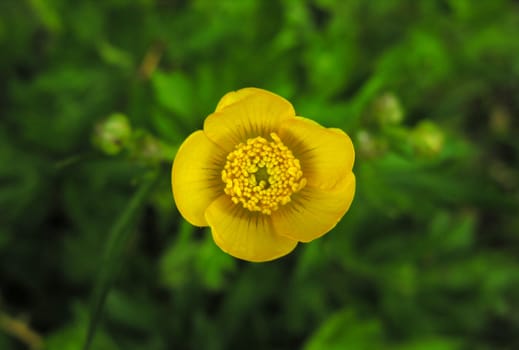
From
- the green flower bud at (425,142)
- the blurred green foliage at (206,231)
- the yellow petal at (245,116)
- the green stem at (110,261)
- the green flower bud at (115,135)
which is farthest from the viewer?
the blurred green foliage at (206,231)

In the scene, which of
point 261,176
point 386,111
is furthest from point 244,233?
point 386,111

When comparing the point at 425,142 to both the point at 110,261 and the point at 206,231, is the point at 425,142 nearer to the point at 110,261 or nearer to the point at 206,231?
the point at 206,231

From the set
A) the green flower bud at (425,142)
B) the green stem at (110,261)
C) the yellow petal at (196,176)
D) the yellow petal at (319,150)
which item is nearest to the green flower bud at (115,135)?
the green stem at (110,261)

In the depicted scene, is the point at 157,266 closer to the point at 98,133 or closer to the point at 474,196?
the point at 98,133

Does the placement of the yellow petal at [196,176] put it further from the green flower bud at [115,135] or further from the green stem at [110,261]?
the green flower bud at [115,135]

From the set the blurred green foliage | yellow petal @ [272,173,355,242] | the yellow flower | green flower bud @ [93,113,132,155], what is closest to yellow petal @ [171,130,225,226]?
the yellow flower

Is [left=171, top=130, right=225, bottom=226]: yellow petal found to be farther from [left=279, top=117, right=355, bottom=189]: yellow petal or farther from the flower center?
[left=279, top=117, right=355, bottom=189]: yellow petal

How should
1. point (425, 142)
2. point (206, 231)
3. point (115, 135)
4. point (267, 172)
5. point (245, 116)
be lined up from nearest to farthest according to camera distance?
point (245, 116)
point (267, 172)
point (115, 135)
point (425, 142)
point (206, 231)
